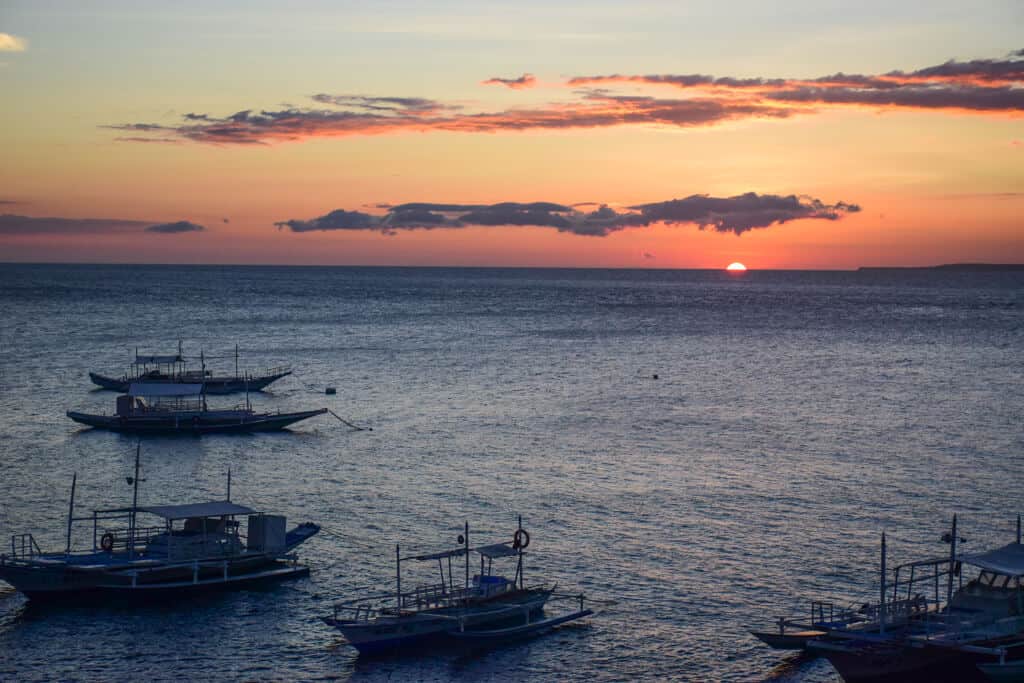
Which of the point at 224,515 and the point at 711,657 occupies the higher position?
the point at 224,515

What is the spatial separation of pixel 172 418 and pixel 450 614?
5219 centimetres

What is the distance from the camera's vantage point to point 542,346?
170375 mm

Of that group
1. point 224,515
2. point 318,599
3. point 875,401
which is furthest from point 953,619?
point 875,401

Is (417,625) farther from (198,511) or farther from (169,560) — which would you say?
(198,511)

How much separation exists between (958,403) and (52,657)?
89.6 meters

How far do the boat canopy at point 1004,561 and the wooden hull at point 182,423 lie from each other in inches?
2489

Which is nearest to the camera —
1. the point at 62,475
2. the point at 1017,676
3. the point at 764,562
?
the point at 1017,676

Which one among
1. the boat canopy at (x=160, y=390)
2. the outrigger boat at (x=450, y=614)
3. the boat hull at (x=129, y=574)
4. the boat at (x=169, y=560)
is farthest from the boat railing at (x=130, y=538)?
the boat canopy at (x=160, y=390)

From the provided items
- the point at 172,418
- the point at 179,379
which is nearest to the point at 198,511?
the point at 172,418

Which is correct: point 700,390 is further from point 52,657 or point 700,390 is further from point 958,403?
point 52,657

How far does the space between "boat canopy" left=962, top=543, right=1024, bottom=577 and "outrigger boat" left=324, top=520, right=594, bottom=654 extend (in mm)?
15371

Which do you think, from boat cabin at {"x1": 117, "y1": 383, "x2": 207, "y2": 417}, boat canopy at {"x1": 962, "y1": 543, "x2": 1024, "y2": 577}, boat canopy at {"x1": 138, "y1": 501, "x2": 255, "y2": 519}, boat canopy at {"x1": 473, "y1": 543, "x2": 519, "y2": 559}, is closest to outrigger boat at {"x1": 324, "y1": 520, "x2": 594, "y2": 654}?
boat canopy at {"x1": 473, "y1": 543, "x2": 519, "y2": 559}

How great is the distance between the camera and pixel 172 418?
291 ft

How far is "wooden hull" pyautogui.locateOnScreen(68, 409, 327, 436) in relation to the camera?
88.8 meters
